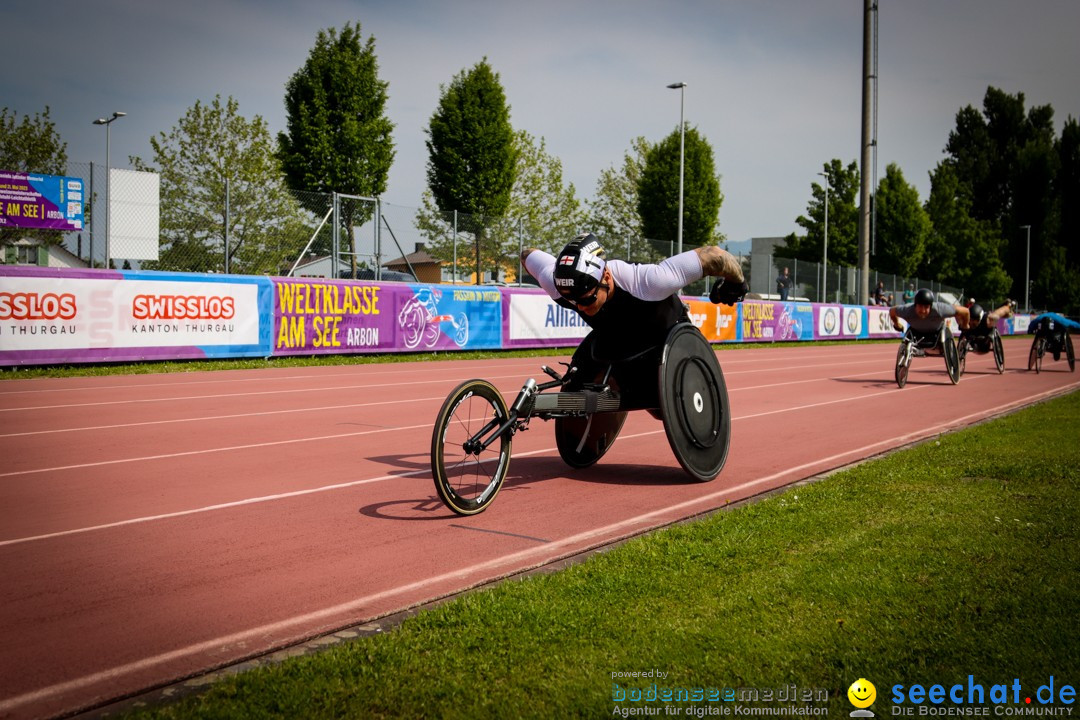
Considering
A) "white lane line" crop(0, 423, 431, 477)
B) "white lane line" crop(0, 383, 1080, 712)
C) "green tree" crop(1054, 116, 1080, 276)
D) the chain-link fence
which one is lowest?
"white lane line" crop(0, 383, 1080, 712)

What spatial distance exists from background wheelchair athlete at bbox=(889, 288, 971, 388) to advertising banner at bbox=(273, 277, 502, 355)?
31.8 feet

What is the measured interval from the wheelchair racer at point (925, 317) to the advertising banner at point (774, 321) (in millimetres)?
14551

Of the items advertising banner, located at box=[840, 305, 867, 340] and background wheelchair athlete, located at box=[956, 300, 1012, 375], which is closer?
background wheelchair athlete, located at box=[956, 300, 1012, 375]

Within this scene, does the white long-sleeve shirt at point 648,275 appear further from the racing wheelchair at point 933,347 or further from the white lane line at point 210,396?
the racing wheelchair at point 933,347

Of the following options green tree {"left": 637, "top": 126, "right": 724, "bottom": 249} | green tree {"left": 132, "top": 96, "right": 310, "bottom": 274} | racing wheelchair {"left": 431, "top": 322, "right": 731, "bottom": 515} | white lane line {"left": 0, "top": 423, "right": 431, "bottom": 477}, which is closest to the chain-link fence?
green tree {"left": 132, "top": 96, "right": 310, "bottom": 274}

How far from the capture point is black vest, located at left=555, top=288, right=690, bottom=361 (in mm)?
7094

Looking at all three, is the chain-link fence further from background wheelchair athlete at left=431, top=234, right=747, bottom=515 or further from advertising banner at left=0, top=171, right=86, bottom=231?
background wheelchair athlete at left=431, top=234, right=747, bottom=515

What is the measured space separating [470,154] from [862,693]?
Result: 4485 cm

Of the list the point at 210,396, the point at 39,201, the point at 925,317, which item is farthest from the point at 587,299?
the point at 39,201

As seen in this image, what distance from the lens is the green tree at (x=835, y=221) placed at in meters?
64.4

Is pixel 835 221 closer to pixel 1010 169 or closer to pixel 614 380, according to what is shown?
pixel 1010 169

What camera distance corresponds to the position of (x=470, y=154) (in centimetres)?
4656

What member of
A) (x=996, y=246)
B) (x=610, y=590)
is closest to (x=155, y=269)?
(x=610, y=590)

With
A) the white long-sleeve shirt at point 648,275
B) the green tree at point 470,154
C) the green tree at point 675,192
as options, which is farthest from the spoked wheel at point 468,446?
the green tree at point 675,192
